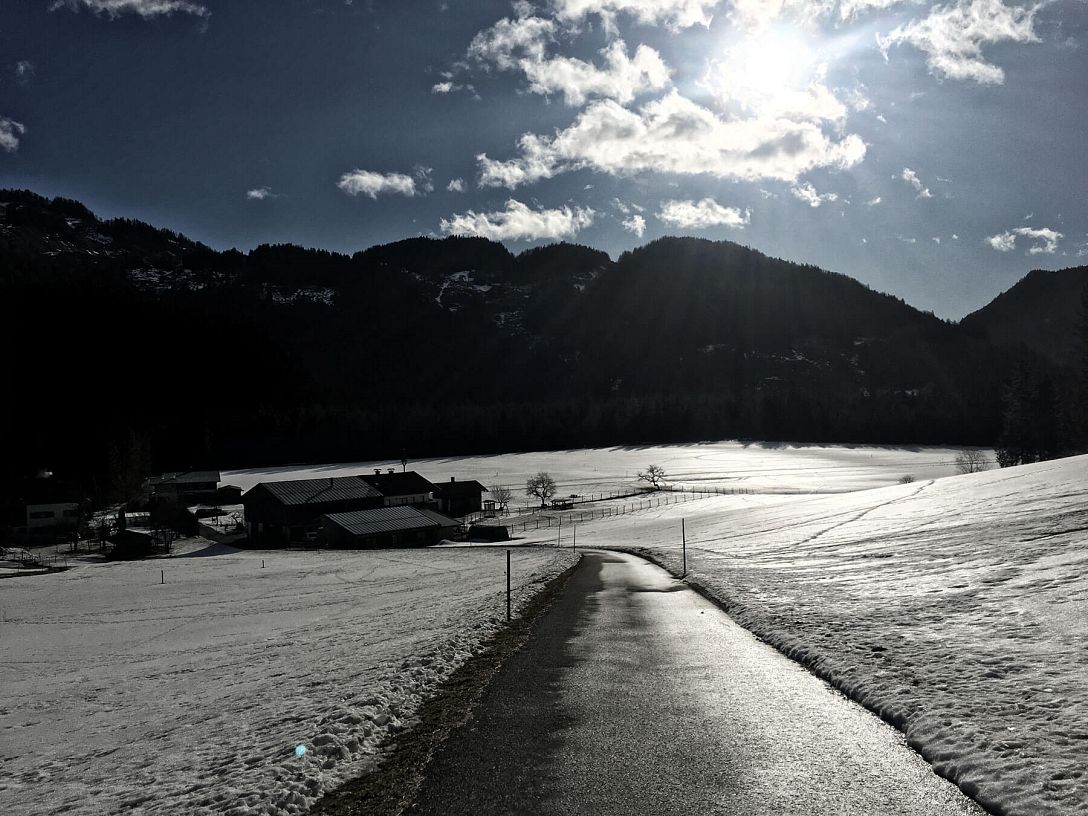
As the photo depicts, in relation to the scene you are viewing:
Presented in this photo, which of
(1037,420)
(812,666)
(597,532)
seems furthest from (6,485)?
(1037,420)

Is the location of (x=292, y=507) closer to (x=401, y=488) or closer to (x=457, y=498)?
(x=401, y=488)

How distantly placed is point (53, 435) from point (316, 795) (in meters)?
222

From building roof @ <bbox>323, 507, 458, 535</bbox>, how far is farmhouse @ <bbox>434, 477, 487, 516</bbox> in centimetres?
1816

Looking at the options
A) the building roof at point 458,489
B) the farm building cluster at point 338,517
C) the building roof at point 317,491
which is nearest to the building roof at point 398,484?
the farm building cluster at point 338,517

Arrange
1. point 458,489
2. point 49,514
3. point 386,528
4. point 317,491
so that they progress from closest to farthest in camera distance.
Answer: point 386,528
point 317,491
point 49,514
point 458,489

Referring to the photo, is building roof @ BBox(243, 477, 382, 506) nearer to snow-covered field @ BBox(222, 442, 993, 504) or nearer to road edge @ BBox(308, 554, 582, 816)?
snow-covered field @ BBox(222, 442, 993, 504)

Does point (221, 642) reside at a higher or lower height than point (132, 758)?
lower

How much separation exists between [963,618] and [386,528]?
5721 cm

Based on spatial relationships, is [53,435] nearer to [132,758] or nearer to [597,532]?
[597,532]

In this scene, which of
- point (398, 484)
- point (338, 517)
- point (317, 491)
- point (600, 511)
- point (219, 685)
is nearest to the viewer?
point (219, 685)

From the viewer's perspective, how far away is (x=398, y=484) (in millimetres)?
84250

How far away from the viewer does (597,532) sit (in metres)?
63.0

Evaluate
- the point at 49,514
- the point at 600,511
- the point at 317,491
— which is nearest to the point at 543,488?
the point at 600,511

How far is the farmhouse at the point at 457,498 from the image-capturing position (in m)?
88.3
